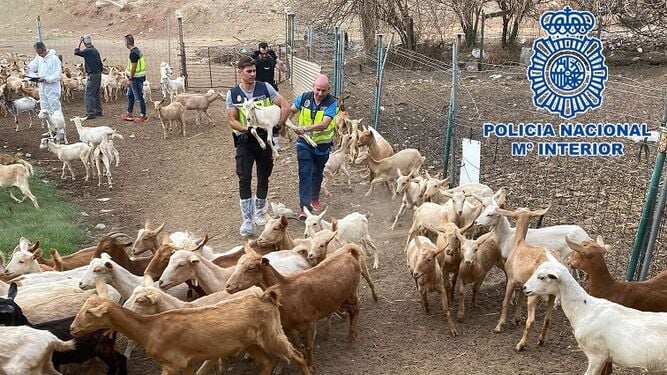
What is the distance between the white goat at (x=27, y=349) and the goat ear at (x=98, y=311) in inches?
17.8

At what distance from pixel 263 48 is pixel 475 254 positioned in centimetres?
841

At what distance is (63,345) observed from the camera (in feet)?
14.6

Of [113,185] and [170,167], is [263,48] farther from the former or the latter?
[113,185]

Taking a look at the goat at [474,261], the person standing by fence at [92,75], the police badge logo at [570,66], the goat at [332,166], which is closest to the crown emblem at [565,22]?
the police badge logo at [570,66]

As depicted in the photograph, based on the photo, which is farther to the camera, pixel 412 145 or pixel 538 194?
pixel 412 145

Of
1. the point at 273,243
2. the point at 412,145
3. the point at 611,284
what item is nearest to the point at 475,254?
the point at 611,284

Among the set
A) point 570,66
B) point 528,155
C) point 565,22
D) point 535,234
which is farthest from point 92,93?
point 535,234

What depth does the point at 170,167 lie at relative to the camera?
11531 millimetres

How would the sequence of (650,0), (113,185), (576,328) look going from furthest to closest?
1. (650,0)
2. (113,185)
3. (576,328)

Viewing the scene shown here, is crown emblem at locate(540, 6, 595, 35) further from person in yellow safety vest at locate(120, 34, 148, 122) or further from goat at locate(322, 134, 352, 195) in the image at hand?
person in yellow safety vest at locate(120, 34, 148, 122)

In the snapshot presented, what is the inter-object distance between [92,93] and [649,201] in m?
13.3

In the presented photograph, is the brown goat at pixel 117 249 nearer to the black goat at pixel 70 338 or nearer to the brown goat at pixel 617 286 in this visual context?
the black goat at pixel 70 338

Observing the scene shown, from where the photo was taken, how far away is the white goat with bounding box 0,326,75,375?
164 inches

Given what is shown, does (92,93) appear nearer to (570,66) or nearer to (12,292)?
(570,66)
